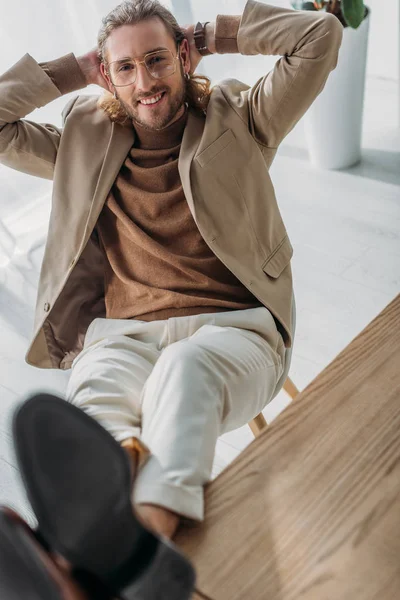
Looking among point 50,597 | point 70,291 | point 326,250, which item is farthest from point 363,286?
point 50,597

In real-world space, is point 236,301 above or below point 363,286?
above

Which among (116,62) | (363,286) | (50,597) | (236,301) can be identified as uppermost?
(116,62)

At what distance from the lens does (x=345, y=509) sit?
3.26ft

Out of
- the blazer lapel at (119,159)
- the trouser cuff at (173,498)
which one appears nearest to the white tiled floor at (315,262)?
the blazer lapel at (119,159)

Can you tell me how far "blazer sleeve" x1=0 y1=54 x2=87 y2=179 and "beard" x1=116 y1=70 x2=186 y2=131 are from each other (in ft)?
0.57

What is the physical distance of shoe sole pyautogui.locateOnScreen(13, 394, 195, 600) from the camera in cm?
83

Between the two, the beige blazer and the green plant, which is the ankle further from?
the green plant

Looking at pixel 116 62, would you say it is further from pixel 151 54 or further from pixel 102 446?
pixel 102 446

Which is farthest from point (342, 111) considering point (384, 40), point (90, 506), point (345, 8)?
point (90, 506)

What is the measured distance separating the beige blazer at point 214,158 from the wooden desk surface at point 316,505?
1.37 feet

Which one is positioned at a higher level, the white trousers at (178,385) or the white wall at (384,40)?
the white trousers at (178,385)

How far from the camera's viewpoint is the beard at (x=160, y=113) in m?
1.58

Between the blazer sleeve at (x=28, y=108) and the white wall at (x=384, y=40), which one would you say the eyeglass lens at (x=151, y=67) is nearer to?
the blazer sleeve at (x=28, y=108)

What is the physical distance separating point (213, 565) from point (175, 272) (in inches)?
29.1
